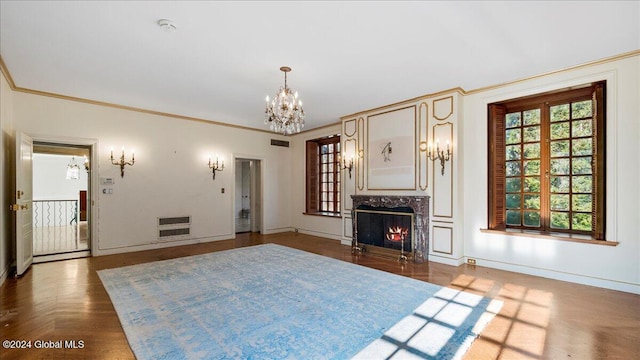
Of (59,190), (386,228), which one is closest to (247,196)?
(386,228)

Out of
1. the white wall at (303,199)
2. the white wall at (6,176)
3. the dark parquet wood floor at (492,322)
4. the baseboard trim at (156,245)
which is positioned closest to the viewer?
the dark parquet wood floor at (492,322)

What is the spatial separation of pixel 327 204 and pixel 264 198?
5.82ft

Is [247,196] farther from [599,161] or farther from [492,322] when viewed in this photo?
[599,161]

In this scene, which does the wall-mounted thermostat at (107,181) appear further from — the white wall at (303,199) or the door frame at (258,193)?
the white wall at (303,199)

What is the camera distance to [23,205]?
436 centimetres

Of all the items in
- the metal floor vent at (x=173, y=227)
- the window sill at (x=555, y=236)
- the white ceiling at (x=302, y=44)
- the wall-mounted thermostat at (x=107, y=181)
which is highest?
the white ceiling at (x=302, y=44)

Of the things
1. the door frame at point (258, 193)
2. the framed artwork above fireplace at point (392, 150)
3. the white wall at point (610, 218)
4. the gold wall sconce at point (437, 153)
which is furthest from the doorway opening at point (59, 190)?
the white wall at point (610, 218)

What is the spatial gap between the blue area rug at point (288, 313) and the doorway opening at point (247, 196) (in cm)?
380

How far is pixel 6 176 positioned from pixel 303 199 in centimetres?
581

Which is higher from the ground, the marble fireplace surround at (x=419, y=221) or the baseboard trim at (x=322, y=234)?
the marble fireplace surround at (x=419, y=221)

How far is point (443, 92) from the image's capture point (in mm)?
4918

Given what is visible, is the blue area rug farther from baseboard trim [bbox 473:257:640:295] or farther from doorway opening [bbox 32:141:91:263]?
doorway opening [bbox 32:141:91:263]

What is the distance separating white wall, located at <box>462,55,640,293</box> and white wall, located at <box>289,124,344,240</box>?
3604 mm

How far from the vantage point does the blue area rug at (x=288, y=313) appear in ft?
7.51
